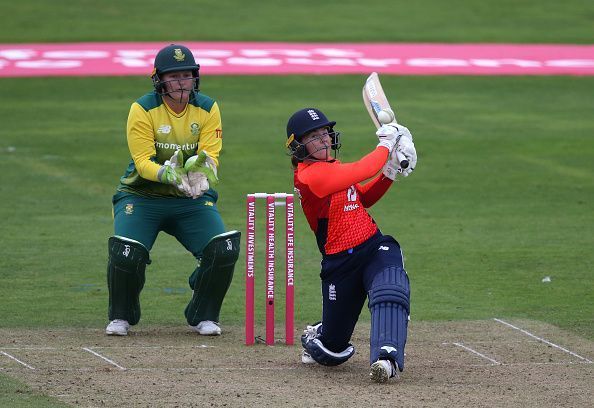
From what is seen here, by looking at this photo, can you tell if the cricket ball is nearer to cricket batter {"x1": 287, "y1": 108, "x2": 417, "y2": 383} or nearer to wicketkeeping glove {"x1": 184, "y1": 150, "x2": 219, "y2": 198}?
cricket batter {"x1": 287, "y1": 108, "x2": 417, "y2": 383}

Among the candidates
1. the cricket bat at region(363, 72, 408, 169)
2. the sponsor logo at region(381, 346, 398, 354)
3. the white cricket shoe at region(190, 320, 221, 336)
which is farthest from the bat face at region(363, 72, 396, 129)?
the white cricket shoe at region(190, 320, 221, 336)

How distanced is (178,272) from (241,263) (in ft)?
3.01

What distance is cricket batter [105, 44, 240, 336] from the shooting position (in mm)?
9242

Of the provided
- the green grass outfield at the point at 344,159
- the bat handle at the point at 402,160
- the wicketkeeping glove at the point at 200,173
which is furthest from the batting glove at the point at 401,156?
the green grass outfield at the point at 344,159

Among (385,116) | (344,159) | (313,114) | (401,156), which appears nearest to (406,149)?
(401,156)

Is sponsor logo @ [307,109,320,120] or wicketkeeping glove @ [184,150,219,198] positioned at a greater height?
sponsor logo @ [307,109,320,120]

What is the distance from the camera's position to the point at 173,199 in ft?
31.1

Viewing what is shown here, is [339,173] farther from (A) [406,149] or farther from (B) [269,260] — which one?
(B) [269,260]

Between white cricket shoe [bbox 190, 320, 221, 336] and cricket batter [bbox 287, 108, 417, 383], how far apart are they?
3.47 feet

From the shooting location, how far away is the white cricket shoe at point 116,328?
363 inches

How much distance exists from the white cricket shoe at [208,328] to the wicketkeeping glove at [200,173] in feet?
3.02

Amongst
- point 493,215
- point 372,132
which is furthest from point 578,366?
point 372,132

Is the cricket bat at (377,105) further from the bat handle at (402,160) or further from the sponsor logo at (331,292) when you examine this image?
the sponsor logo at (331,292)

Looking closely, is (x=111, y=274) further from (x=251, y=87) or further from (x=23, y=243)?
(x=251, y=87)
